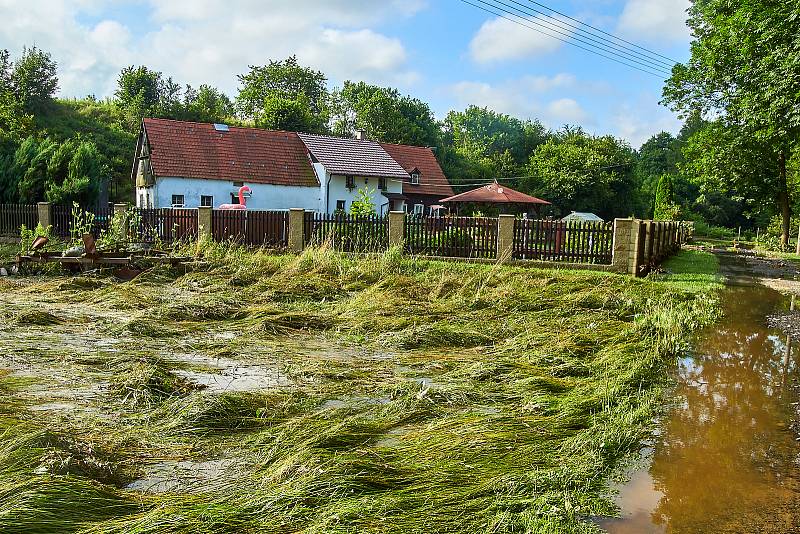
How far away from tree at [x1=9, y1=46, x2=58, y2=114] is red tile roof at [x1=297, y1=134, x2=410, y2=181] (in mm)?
17485

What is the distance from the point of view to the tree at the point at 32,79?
4144 cm

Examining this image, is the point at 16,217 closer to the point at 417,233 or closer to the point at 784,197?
the point at 417,233

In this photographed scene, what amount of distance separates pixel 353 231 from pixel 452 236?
2958mm

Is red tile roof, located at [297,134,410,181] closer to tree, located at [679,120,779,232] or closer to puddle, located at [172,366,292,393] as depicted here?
tree, located at [679,120,779,232]

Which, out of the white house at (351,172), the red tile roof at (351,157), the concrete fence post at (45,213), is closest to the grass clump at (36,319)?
the concrete fence post at (45,213)

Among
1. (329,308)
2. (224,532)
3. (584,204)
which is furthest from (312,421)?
(584,204)

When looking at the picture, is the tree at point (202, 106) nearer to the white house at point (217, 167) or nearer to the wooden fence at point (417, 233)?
the white house at point (217, 167)

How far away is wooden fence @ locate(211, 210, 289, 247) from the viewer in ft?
65.1

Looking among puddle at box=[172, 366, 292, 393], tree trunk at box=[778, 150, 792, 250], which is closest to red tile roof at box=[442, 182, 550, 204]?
tree trunk at box=[778, 150, 792, 250]

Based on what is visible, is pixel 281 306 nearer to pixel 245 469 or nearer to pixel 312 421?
pixel 312 421

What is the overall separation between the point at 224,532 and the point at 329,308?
707 cm

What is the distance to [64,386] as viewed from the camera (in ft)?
18.3

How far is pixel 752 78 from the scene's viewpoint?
22.9m

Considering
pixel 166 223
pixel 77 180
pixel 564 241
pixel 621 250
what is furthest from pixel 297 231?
pixel 77 180
